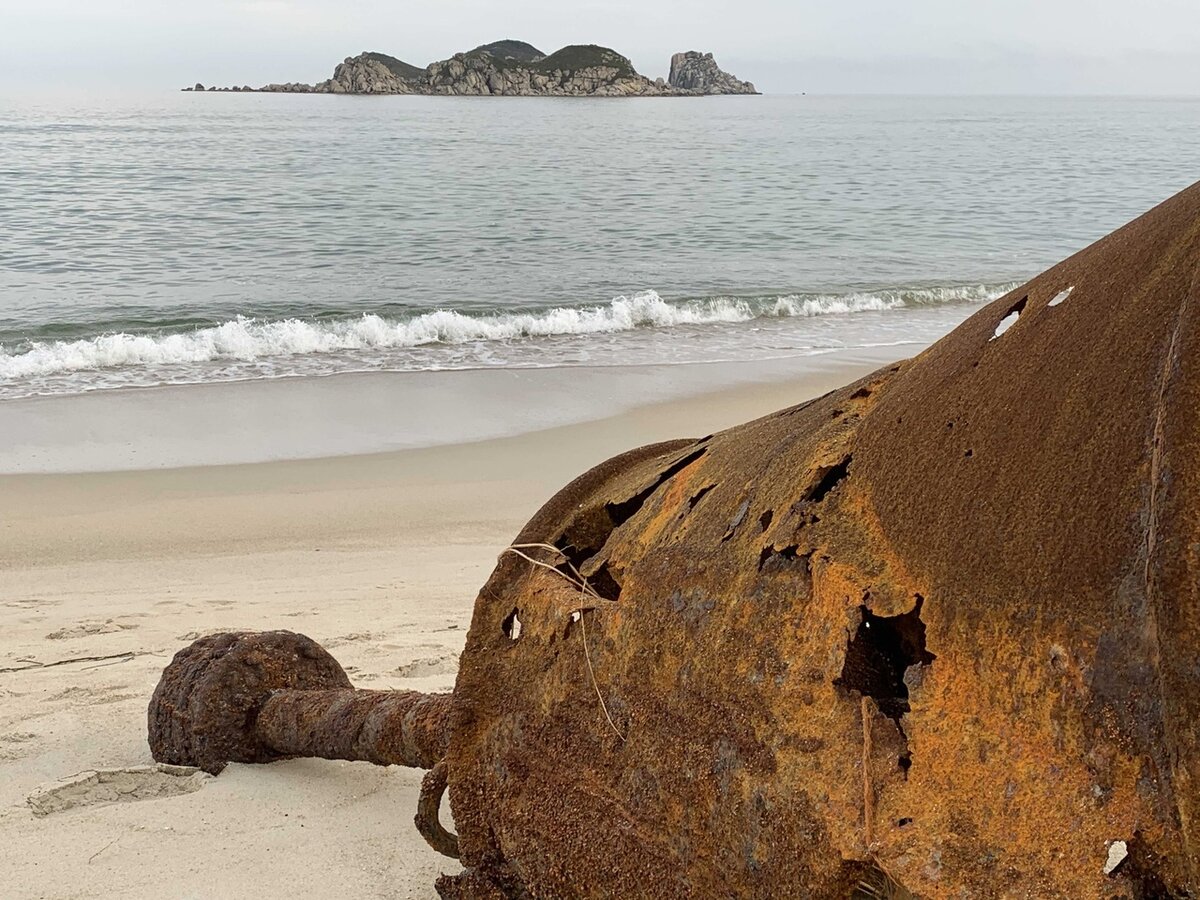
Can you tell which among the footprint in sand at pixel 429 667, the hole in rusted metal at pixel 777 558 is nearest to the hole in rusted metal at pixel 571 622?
the hole in rusted metal at pixel 777 558

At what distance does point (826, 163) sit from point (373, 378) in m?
Result: 32.1

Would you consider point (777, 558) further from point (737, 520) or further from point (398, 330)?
point (398, 330)

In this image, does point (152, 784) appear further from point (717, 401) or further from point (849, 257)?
point (849, 257)

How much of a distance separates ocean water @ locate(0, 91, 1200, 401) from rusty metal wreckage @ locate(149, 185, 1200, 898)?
9.29 metres

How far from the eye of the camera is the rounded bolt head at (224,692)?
3223mm

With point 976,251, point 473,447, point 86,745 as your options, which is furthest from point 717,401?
point 976,251

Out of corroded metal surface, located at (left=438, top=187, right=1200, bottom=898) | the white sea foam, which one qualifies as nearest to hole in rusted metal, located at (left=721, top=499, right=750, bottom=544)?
corroded metal surface, located at (left=438, top=187, right=1200, bottom=898)

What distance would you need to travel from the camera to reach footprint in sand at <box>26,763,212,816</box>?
10.3ft

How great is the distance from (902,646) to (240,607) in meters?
4.16

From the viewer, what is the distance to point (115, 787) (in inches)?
126

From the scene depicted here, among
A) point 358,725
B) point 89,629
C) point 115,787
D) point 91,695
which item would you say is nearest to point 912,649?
point 358,725

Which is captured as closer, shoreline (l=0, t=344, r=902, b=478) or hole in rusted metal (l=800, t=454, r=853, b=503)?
hole in rusted metal (l=800, t=454, r=853, b=503)

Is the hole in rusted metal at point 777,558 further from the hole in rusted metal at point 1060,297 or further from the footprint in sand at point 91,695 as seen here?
the footprint in sand at point 91,695

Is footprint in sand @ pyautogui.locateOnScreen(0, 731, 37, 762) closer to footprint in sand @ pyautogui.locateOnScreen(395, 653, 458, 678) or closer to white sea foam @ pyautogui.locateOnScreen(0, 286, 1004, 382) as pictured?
footprint in sand @ pyautogui.locateOnScreen(395, 653, 458, 678)
